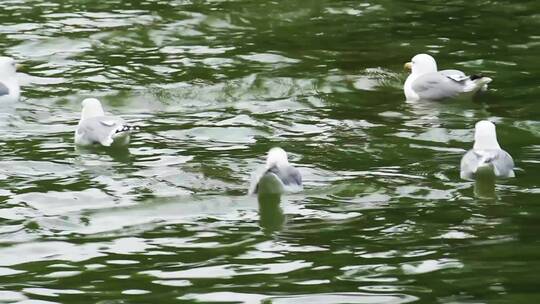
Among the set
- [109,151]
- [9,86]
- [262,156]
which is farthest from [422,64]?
[9,86]

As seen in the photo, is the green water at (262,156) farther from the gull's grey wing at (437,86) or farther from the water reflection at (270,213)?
the gull's grey wing at (437,86)

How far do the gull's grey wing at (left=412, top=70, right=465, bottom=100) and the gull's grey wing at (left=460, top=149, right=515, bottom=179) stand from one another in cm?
330

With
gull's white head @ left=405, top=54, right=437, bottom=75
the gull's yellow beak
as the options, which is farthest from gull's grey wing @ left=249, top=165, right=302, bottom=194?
the gull's yellow beak

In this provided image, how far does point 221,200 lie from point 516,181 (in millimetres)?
2367

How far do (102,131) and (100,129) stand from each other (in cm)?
4

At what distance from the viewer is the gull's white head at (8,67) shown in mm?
15180

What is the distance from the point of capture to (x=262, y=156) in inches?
488

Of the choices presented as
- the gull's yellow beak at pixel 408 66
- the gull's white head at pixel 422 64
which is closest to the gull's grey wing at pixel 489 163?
the gull's white head at pixel 422 64

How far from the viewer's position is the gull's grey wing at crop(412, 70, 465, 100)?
14.7 metres

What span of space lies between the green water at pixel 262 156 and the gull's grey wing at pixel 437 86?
0.13m

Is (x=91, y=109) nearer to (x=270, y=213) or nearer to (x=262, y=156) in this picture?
(x=262, y=156)

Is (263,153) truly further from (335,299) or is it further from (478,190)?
(335,299)

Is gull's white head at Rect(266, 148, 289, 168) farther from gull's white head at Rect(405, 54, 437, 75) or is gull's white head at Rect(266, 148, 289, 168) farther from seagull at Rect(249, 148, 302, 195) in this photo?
gull's white head at Rect(405, 54, 437, 75)

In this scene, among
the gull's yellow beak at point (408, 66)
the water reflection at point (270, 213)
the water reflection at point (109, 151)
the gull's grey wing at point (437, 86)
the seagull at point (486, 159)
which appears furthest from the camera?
the gull's yellow beak at point (408, 66)
